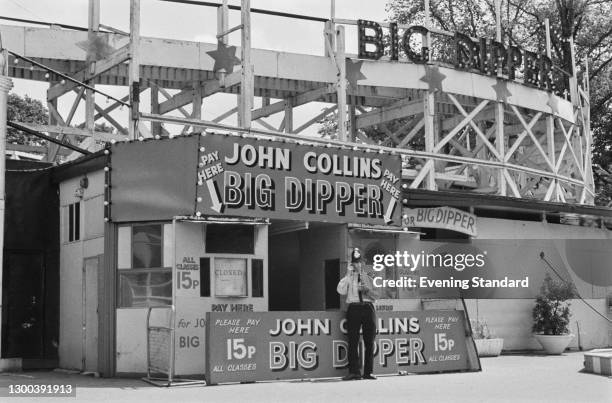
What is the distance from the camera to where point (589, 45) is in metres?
39.2

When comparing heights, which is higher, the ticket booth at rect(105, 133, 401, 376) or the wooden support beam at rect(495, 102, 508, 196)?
the wooden support beam at rect(495, 102, 508, 196)

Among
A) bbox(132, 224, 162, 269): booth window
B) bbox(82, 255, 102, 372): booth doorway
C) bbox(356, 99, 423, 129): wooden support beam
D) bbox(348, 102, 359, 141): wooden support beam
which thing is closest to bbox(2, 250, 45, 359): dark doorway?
bbox(82, 255, 102, 372): booth doorway

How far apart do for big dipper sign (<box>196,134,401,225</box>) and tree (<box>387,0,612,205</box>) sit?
25423 mm

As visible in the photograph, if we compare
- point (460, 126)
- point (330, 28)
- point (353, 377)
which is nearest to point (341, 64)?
point (330, 28)

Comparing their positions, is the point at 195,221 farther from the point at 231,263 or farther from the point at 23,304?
the point at 23,304

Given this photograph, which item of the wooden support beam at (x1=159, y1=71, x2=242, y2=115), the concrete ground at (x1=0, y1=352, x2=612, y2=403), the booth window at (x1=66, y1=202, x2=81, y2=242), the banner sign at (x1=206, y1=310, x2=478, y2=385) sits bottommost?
the concrete ground at (x1=0, y1=352, x2=612, y2=403)

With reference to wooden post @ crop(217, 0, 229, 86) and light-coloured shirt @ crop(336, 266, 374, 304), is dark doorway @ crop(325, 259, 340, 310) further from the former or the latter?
wooden post @ crop(217, 0, 229, 86)

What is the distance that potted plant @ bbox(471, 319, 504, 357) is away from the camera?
1714cm

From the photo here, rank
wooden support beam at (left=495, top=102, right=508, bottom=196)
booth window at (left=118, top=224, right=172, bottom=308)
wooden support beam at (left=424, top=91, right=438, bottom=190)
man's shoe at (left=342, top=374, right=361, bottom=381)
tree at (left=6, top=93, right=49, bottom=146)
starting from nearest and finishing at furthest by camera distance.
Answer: man's shoe at (left=342, top=374, right=361, bottom=381) → booth window at (left=118, top=224, right=172, bottom=308) → wooden support beam at (left=424, top=91, right=438, bottom=190) → wooden support beam at (left=495, top=102, right=508, bottom=196) → tree at (left=6, top=93, right=49, bottom=146)

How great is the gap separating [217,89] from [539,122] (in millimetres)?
11087

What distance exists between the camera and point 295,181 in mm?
14008

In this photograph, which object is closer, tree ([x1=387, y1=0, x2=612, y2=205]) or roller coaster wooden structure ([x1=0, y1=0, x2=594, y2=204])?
roller coaster wooden structure ([x1=0, y1=0, x2=594, y2=204])

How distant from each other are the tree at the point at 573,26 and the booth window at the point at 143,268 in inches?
1122

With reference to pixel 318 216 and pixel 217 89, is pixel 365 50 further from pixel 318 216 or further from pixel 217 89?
pixel 318 216
